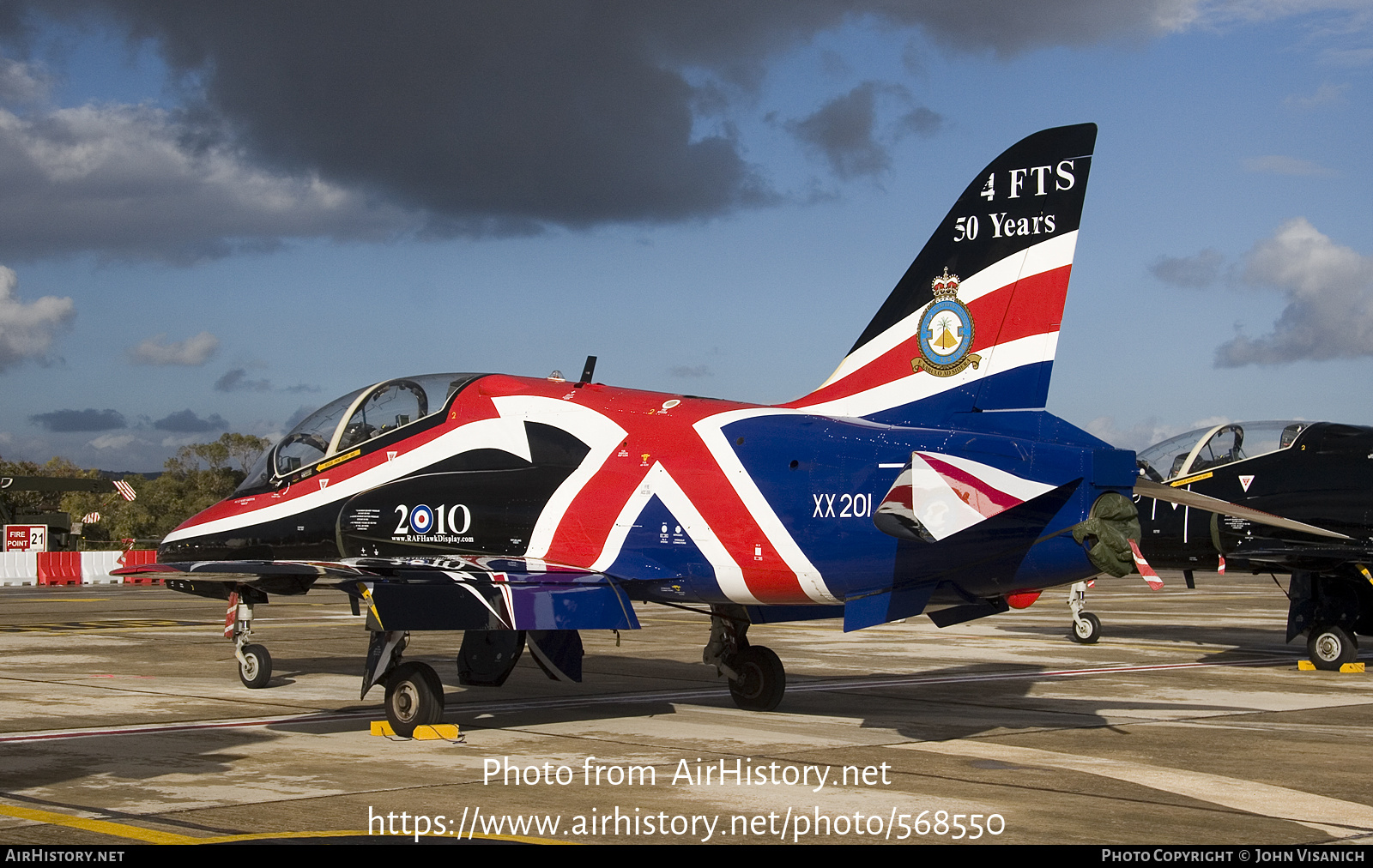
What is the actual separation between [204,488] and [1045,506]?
280 feet

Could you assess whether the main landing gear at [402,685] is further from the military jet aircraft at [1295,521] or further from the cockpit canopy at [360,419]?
the military jet aircraft at [1295,521]

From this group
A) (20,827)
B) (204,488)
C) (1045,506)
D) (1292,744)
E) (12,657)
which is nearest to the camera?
(20,827)

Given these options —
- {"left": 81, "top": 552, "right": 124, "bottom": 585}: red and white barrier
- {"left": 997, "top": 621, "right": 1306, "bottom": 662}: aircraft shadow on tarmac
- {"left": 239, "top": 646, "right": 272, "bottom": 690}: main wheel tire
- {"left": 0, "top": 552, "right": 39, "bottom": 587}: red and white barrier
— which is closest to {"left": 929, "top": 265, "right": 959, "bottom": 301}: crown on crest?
{"left": 239, "top": 646, "right": 272, "bottom": 690}: main wheel tire

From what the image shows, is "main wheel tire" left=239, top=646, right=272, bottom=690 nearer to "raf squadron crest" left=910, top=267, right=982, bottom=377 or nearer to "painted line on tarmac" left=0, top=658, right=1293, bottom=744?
"painted line on tarmac" left=0, top=658, right=1293, bottom=744

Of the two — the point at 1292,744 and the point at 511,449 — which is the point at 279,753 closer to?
the point at 511,449

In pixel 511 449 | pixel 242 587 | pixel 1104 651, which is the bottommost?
pixel 1104 651

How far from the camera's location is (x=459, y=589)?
11.2 m

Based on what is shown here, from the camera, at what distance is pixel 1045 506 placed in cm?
1037

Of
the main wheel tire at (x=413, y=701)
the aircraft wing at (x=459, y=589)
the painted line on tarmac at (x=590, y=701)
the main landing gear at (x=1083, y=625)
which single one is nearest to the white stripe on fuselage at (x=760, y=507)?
the aircraft wing at (x=459, y=589)

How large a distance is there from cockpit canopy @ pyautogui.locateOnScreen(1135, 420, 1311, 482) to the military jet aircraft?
17 millimetres

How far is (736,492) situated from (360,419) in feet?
14.9

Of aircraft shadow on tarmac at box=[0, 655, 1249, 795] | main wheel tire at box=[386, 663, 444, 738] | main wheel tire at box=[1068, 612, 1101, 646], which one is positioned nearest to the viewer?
aircraft shadow on tarmac at box=[0, 655, 1249, 795]

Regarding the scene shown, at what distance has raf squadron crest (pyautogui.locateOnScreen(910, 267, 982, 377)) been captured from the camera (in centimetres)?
1229
